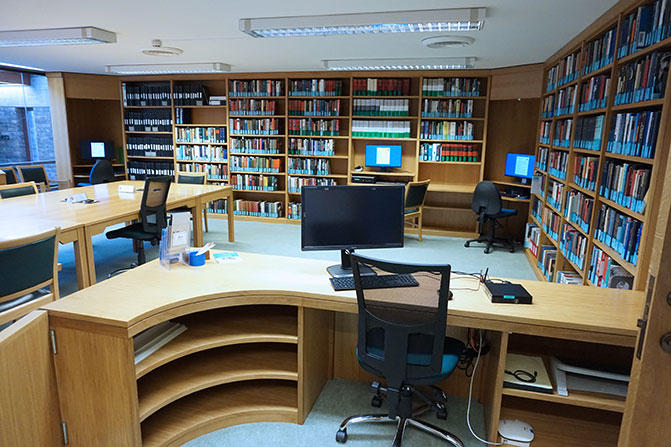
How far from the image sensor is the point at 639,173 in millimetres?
2492

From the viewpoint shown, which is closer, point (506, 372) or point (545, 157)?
point (506, 372)

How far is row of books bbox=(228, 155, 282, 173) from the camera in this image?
717cm

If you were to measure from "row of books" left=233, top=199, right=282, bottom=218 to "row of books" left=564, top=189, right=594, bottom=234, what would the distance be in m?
4.51

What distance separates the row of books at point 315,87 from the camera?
6.72 meters

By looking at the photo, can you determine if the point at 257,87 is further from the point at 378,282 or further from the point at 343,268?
the point at 378,282

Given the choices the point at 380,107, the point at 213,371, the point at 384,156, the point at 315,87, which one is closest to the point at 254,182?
the point at 315,87

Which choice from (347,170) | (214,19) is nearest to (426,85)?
(347,170)

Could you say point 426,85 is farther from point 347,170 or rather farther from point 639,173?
point 639,173

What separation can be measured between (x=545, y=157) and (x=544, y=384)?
3901mm

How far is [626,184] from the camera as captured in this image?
8.75 ft

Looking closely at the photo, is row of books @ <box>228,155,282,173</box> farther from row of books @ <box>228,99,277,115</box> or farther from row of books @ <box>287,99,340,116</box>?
row of books @ <box>287,99,340,116</box>

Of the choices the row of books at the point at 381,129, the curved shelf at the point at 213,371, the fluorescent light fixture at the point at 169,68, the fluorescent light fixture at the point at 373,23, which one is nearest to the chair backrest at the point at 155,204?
the fluorescent light fixture at the point at 373,23

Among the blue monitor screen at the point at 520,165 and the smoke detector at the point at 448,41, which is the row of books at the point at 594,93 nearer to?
the smoke detector at the point at 448,41

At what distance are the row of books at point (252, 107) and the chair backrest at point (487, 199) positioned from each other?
11.8 feet
